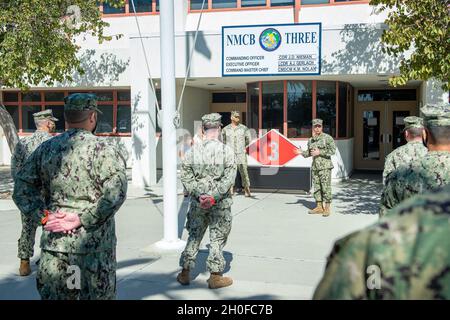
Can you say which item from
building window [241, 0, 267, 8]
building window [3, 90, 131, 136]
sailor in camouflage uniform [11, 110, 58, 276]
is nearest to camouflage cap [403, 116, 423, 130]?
sailor in camouflage uniform [11, 110, 58, 276]

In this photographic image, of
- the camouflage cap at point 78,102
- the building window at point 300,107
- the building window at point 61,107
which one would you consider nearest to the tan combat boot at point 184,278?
the camouflage cap at point 78,102

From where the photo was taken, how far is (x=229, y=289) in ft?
15.9

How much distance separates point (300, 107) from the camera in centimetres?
1328

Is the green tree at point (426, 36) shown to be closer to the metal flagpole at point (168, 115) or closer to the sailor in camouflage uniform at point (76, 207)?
the metal flagpole at point (168, 115)

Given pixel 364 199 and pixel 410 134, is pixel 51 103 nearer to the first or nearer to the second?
pixel 364 199

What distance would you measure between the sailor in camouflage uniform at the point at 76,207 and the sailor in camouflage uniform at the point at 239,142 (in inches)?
322

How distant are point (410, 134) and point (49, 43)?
7818 millimetres

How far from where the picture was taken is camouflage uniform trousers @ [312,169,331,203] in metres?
8.96

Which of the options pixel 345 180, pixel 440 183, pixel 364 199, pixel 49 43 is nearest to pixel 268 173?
pixel 364 199

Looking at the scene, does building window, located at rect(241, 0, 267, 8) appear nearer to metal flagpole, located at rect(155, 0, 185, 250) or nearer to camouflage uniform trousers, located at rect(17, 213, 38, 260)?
metal flagpole, located at rect(155, 0, 185, 250)

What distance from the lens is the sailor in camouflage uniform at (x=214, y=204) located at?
4848mm

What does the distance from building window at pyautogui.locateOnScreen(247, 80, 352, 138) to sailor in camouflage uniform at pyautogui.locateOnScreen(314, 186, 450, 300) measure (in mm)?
12467

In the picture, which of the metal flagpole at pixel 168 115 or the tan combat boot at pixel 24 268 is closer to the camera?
the tan combat boot at pixel 24 268

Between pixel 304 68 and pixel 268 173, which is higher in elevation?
pixel 304 68
